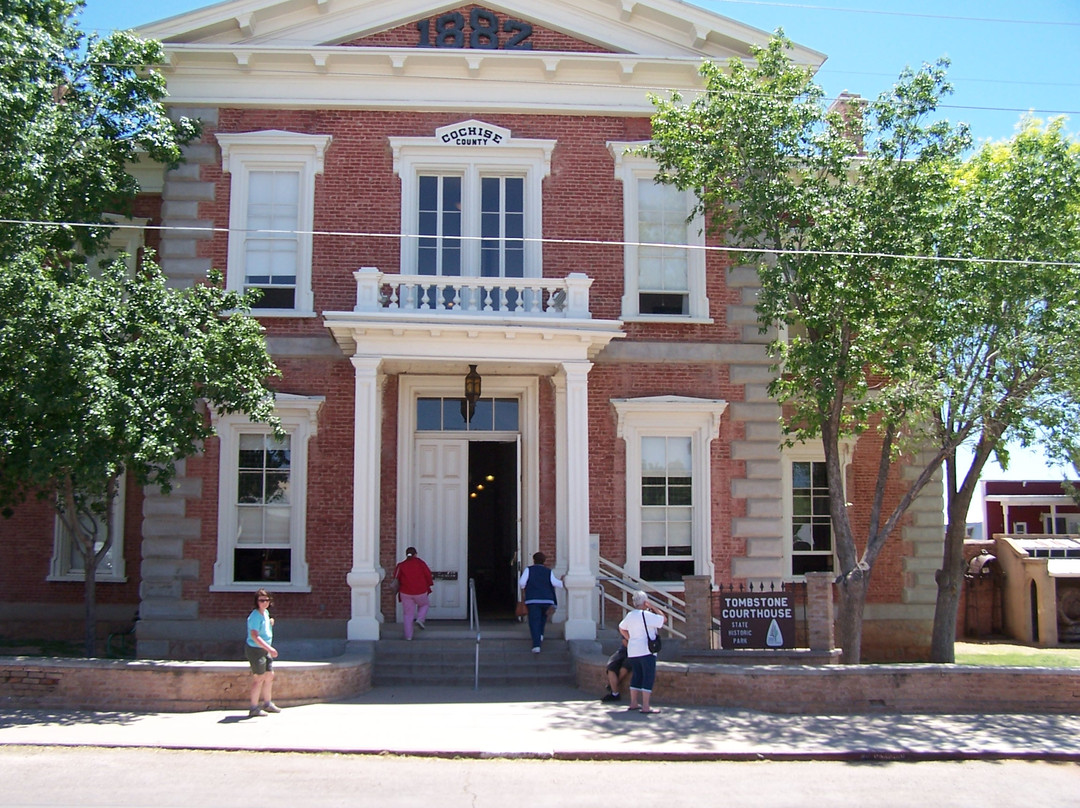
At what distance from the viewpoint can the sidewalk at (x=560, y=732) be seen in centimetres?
1023

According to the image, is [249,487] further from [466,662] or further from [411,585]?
[466,662]

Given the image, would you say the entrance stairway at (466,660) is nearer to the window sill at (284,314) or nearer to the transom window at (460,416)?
the transom window at (460,416)

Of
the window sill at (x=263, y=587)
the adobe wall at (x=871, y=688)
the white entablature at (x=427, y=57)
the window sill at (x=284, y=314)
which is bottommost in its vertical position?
the adobe wall at (x=871, y=688)

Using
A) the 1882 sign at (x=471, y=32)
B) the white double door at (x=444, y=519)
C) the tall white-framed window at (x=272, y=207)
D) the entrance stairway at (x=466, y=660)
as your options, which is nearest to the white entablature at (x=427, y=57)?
the 1882 sign at (x=471, y=32)

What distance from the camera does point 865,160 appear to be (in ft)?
47.4

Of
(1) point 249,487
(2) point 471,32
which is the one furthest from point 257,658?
(2) point 471,32

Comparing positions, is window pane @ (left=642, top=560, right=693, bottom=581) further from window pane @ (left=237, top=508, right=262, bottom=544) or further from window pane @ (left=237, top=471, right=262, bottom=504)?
window pane @ (left=237, top=471, right=262, bottom=504)

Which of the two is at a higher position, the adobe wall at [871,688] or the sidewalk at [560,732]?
the adobe wall at [871,688]

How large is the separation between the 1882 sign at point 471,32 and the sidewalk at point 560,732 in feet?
35.3

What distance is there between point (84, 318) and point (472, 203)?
6.74 m

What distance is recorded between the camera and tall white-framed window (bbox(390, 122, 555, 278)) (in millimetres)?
16656

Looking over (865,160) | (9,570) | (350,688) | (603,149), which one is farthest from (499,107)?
(9,570)

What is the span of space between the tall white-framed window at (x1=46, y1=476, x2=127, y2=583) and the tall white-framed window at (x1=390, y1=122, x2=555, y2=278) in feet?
21.1

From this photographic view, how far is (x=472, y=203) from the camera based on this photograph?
55.0 feet
